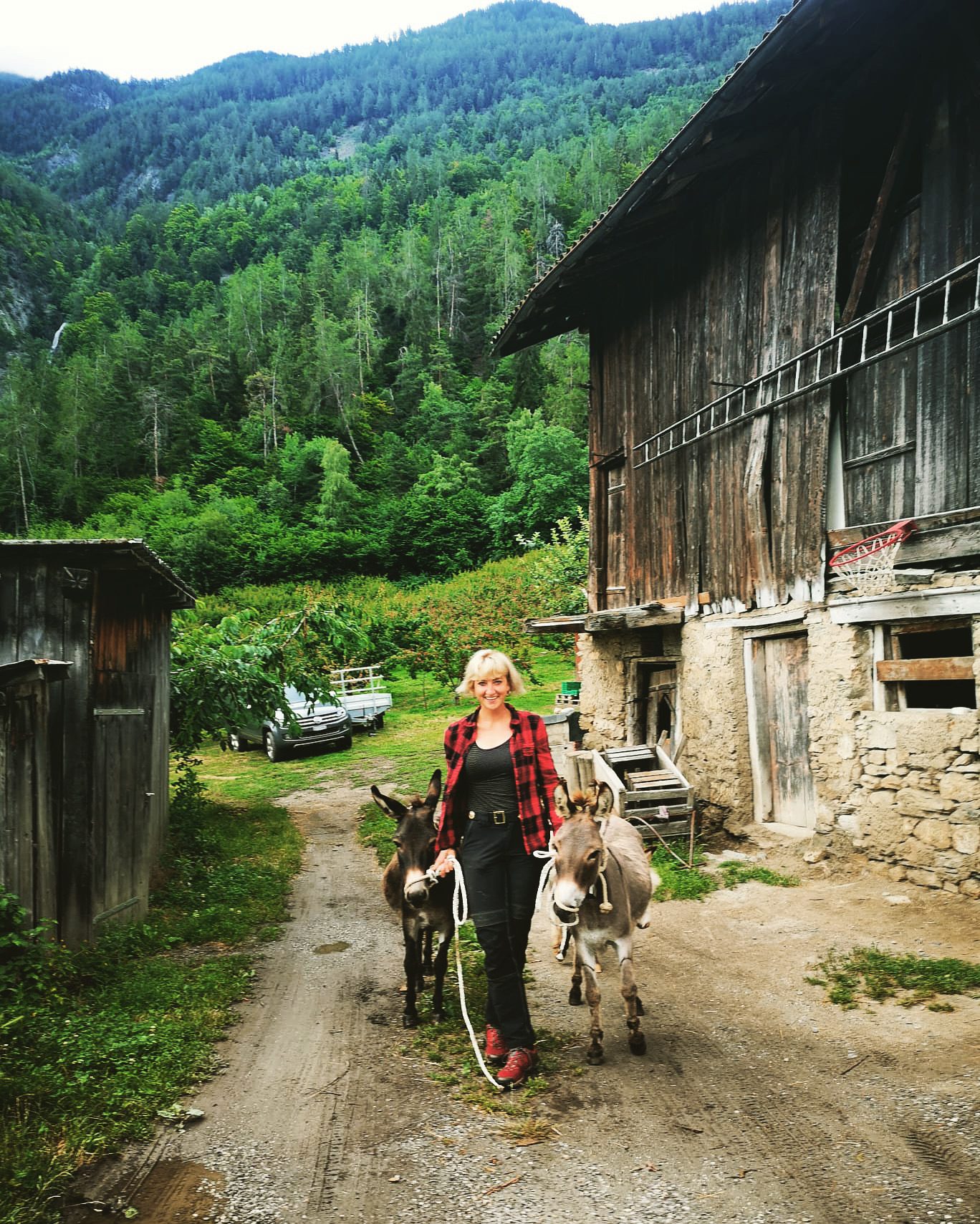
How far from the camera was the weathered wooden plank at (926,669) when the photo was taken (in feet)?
21.5

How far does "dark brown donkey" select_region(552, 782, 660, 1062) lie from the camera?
3900 mm

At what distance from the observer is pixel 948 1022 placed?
450 cm

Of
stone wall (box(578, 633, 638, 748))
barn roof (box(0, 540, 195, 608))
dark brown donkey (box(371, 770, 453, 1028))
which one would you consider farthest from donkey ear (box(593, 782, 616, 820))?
stone wall (box(578, 633, 638, 748))

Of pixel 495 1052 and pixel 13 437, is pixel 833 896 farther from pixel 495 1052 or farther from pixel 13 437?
pixel 13 437

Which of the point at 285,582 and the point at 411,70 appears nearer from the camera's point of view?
the point at 285,582

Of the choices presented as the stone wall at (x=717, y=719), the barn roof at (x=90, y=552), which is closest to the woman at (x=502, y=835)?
the barn roof at (x=90, y=552)

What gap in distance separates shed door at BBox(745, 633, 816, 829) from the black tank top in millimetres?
5435

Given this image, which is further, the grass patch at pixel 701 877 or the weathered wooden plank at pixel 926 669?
the grass patch at pixel 701 877

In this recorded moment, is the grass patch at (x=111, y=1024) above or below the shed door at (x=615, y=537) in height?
below

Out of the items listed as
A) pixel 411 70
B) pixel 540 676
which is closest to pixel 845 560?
pixel 540 676

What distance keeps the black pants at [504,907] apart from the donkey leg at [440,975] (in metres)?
0.88

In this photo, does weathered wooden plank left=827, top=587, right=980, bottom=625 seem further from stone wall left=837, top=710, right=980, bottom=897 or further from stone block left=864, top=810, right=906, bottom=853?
stone block left=864, top=810, right=906, bottom=853

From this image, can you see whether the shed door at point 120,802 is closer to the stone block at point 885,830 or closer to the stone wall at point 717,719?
the stone wall at point 717,719

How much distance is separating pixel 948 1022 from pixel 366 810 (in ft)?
31.2
